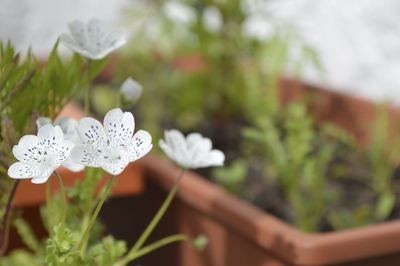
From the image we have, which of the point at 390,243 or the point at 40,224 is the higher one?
the point at 390,243

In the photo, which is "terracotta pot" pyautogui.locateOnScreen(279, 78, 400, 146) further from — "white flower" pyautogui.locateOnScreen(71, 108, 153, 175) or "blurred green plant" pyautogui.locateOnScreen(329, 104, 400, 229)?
"white flower" pyautogui.locateOnScreen(71, 108, 153, 175)

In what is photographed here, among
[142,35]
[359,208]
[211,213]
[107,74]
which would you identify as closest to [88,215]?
[211,213]

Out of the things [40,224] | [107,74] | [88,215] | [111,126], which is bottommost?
[107,74]

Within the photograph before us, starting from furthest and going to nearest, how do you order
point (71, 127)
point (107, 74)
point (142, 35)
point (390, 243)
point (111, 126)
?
point (107, 74) → point (142, 35) → point (390, 243) → point (71, 127) → point (111, 126)

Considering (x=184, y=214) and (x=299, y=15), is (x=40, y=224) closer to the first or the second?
(x=184, y=214)

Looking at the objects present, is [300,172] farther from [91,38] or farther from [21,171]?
[21,171]

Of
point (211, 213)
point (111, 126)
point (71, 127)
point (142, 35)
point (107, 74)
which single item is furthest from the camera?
point (107, 74)

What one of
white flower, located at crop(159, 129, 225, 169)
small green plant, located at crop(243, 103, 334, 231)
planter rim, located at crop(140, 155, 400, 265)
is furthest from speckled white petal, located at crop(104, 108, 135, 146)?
small green plant, located at crop(243, 103, 334, 231)
